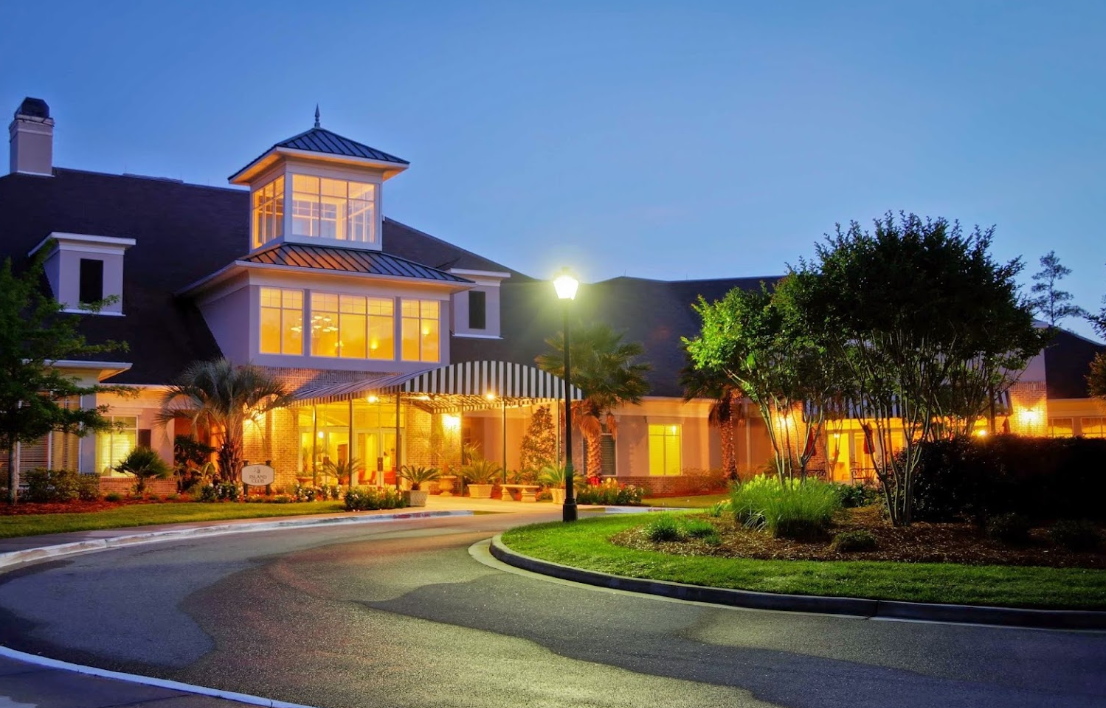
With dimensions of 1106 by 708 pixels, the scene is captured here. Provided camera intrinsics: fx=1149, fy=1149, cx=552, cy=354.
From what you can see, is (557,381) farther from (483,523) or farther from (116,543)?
(116,543)

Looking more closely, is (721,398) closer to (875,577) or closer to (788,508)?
(788,508)

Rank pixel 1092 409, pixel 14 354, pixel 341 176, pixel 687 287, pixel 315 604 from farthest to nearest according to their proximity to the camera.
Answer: pixel 687 287, pixel 1092 409, pixel 341 176, pixel 14 354, pixel 315 604

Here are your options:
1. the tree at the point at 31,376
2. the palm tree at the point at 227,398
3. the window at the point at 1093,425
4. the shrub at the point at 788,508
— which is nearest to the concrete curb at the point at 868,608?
the shrub at the point at 788,508

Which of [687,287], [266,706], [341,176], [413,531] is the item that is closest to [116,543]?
[413,531]

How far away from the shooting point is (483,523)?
24.2m

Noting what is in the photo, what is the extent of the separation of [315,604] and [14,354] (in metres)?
14.8

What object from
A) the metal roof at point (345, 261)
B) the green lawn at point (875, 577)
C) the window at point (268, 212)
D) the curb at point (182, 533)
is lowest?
the green lawn at point (875, 577)

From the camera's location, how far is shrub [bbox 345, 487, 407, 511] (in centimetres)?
2750

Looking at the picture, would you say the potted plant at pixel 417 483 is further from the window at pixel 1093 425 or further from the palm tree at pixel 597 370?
the window at pixel 1093 425

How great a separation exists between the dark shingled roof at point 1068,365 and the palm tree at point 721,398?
437 inches

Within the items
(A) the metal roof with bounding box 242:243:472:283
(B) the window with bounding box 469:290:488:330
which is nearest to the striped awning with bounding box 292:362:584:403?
(A) the metal roof with bounding box 242:243:472:283

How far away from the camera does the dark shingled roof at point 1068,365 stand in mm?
41594

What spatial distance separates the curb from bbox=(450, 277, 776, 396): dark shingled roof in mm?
12919

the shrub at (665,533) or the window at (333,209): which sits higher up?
the window at (333,209)
